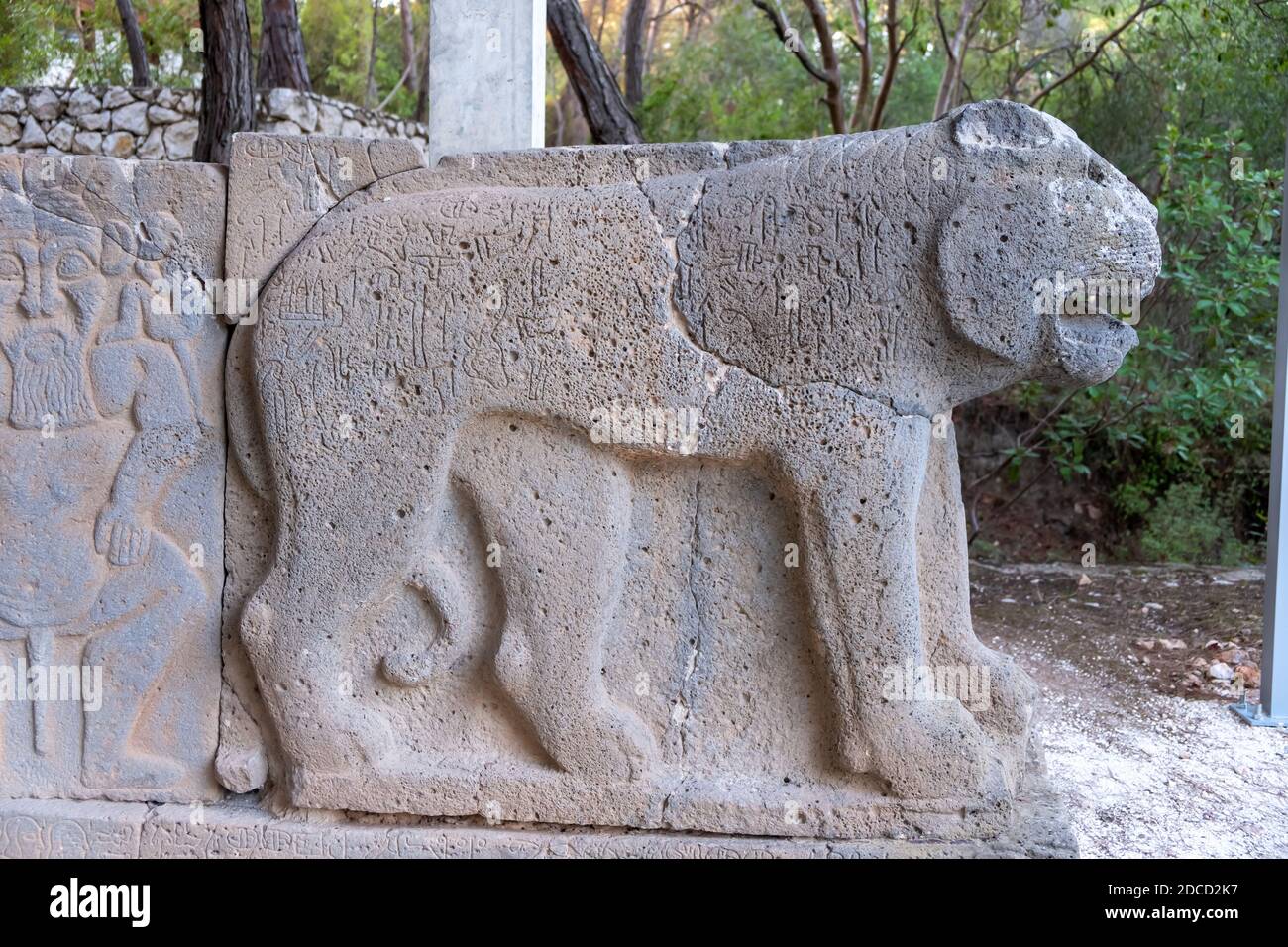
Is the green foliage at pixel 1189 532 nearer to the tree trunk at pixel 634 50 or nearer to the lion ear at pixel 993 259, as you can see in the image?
the lion ear at pixel 993 259

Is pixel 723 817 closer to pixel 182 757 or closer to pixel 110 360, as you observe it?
pixel 182 757

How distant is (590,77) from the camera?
6.12m

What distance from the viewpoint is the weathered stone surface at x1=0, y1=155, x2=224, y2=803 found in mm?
2773

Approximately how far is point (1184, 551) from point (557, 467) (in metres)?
5.66

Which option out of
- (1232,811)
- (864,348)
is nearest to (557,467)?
(864,348)

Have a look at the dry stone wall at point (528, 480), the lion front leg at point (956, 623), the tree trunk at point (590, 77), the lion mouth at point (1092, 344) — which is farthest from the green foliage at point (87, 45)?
the lion mouth at point (1092, 344)

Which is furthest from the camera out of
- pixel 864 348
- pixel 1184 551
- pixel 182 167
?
pixel 1184 551

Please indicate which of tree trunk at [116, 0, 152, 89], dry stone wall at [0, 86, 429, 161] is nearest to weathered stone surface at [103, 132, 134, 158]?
dry stone wall at [0, 86, 429, 161]

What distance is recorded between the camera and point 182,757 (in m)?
2.81

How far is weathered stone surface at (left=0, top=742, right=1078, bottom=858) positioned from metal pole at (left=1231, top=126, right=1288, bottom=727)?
1845 millimetres

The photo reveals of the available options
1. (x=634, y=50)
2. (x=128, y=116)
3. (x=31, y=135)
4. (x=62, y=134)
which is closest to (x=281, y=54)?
(x=128, y=116)

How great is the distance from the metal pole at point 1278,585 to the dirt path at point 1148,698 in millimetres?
116

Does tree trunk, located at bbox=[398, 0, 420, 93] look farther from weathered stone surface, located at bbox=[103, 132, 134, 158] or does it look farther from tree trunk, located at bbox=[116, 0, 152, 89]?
weathered stone surface, located at bbox=[103, 132, 134, 158]

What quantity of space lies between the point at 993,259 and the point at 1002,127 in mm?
314
